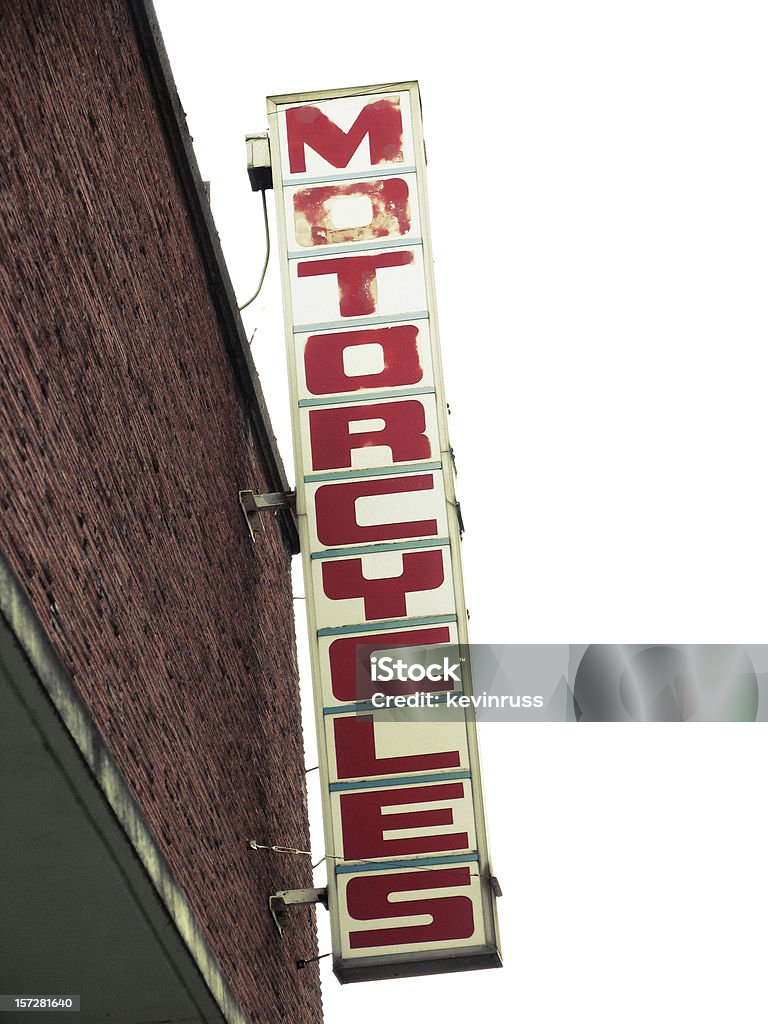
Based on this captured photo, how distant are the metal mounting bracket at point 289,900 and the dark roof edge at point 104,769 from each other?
5.85 feet

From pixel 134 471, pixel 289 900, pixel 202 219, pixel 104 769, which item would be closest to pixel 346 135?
pixel 202 219

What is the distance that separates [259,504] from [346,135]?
2.85 metres

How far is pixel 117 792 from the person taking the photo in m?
5.04

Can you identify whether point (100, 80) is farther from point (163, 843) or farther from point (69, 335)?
point (163, 843)

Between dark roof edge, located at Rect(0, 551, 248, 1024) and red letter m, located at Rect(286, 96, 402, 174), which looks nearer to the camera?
dark roof edge, located at Rect(0, 551, 248, 1024)

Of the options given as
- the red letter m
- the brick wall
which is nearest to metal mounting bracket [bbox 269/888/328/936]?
the brick wall

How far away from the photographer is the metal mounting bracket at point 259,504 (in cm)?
926

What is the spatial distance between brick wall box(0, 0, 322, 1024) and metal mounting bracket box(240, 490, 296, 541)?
0.13 meters

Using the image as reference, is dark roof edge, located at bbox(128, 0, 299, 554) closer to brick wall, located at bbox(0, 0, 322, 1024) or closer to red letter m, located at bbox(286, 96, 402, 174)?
brick wall, located at bbox(0, 0, 322, 1024)

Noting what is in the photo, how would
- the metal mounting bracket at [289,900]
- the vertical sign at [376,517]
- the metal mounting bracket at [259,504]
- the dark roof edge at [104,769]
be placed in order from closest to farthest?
the dark roof edge at [104,769] < the vertical sign at [376,517] < the metal mounting bracket at [289,900] < the metal mounting bracket at [259,504]

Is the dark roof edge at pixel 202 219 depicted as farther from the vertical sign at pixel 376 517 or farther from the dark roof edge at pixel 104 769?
the dark roof edge at pixel 104 769

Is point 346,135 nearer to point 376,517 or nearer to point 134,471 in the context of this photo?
point 376,517

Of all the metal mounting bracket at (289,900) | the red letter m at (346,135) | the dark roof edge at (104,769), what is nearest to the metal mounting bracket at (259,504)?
the red letter m at (346,135)

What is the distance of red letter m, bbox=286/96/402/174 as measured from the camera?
384 inches
